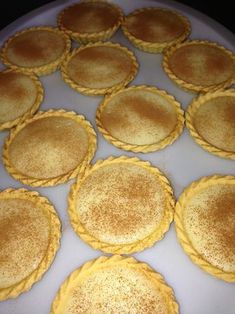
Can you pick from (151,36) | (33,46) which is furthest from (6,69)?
(151,36)

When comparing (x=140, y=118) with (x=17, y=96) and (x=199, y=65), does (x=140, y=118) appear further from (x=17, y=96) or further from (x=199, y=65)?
(x=17, y=96)

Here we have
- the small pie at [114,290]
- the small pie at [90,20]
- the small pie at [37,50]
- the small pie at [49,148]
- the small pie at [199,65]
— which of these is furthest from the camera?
the small pie at [90,20]

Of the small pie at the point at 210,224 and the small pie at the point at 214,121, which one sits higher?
the small pie at the point at 214,121

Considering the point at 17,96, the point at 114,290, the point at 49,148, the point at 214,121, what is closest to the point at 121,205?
the point at 114,290

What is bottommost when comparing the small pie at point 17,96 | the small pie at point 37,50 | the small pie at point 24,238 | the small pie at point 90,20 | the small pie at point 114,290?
the small pie at point 114,290

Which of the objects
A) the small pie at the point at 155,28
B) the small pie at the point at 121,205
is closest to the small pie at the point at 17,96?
the small pie at the point at 121,205

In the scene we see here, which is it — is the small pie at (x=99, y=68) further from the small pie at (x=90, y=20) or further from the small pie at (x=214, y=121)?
Result: the small pie at (x=214, y=121)

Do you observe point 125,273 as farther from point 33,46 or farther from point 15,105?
point 33,46
